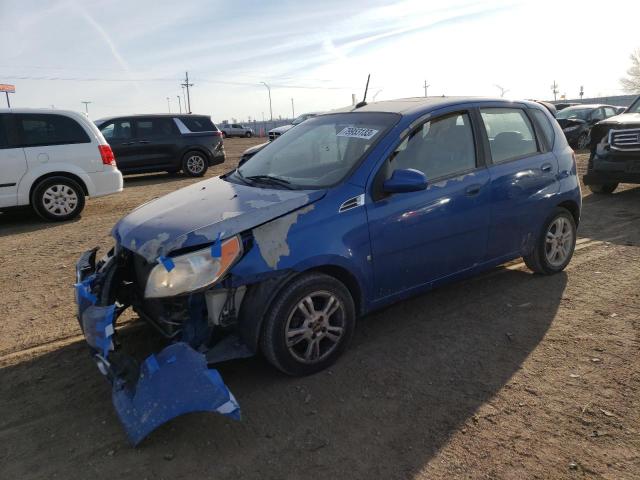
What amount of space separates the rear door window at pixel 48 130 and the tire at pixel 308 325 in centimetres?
678

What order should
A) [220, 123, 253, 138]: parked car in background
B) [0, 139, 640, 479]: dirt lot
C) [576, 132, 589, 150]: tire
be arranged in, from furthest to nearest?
[220, 123, 253, 138]: parked car in background
[576, 132, 589, 150]: tire
[0, 139, 640, 479]: dirt lot

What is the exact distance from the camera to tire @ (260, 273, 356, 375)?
10.0 ft

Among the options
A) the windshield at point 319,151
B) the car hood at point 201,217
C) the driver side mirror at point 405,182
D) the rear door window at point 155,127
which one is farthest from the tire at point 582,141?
the car hood at point 201,217

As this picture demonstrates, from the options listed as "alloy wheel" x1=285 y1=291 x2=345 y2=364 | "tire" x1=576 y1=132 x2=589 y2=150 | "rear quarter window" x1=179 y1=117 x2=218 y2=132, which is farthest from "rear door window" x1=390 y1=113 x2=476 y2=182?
"tire" x1=576 y1=132 x2=589 y2=150

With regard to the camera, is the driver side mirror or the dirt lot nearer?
the dirt lot

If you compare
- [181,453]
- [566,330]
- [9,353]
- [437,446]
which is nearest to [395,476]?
[437,446]

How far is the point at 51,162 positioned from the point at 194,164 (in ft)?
20.3

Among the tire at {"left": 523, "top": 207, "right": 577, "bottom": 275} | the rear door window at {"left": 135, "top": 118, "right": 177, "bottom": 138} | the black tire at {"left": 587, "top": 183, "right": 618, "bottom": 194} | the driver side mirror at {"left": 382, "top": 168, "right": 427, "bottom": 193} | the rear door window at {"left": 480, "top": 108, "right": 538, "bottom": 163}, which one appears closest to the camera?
the driver side mirror at {"left": 382, "top": 168, "right": 427, "bottom": 193}

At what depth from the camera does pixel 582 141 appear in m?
17.6

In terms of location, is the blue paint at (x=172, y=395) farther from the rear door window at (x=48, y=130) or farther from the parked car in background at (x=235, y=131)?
the parked car in background at (x=235, y=131)

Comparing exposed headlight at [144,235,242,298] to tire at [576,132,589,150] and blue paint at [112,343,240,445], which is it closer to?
blue paint at [112,343,240,445]

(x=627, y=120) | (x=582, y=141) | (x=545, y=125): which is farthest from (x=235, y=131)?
(x=545, y=125)

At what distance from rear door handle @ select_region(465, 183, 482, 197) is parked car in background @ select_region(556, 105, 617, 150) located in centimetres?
1501

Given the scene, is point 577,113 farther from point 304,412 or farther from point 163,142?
point 304,412
